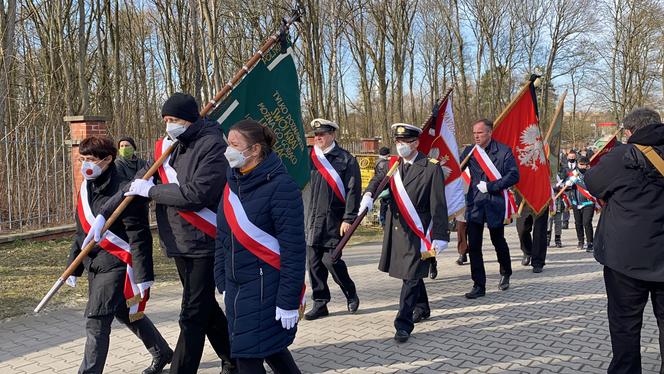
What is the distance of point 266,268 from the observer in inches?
127

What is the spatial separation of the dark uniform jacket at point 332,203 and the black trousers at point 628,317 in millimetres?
2655

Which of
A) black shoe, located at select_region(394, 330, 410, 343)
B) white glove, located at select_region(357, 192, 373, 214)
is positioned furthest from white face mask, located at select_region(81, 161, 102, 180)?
black shoe, located at select_region(394, 330, 410, 343)

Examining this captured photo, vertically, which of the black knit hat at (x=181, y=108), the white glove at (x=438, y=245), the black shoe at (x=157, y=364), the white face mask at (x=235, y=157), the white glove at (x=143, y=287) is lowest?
the black shoe at (x=157, y=364)

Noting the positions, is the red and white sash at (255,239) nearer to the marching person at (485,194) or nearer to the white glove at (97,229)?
the white glove at (97,229)

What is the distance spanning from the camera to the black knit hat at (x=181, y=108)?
3854mm

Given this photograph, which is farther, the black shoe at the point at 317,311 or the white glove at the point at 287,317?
the black shoe at the point at 317,311

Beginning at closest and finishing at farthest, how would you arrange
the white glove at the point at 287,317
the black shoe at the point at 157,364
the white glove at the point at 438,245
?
the white glove at the point at 287,317, the black shoe at the point at 157,364, the white glove at the point at 438,245

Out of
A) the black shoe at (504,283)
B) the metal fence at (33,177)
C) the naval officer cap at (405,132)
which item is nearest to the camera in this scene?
the naval officer cap at (405,132)

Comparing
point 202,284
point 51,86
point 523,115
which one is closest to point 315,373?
point 202,284

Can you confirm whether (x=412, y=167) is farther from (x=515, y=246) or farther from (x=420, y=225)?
(x=515, y=246)

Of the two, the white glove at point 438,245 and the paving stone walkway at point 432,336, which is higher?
the white glove at point 438,245

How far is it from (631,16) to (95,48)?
101 feet

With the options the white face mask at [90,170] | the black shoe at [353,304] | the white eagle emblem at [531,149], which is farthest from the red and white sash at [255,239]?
the white eagle emblem at [531,149]

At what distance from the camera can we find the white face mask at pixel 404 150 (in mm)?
5426
